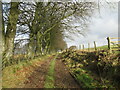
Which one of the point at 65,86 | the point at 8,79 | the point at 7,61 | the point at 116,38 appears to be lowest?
the point at 65,86

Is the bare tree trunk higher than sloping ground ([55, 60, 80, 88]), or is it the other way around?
the bare tree trunk

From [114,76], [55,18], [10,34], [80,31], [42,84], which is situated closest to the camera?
[114,76]

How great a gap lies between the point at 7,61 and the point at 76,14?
28.5ft

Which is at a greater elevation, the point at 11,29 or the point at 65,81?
the point at 11,29

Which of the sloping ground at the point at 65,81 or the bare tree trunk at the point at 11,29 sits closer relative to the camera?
the sloping ground at the point at 65,81

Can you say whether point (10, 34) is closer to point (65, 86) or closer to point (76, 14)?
point (65, 86)

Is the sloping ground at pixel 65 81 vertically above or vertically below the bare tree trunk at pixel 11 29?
below

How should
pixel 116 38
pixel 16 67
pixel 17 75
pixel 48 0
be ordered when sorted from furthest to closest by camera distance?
pixel 48 0 < pixel 116 38 < pixel 16 67 < pixel 17 75

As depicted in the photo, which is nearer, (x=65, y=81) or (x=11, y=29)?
(x=65, y=81)

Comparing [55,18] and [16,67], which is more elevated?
[55,18]

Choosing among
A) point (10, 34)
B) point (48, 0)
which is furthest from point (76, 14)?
point (10, 34)

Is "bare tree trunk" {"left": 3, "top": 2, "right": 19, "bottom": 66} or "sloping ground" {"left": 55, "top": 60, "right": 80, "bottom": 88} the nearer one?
"sloping ground" {"left": 55, "top": 60, "right": 80, "bottom": 88}

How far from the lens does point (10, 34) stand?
25.5 ft

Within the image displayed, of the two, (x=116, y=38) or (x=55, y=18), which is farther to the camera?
(x=55, y=18)
